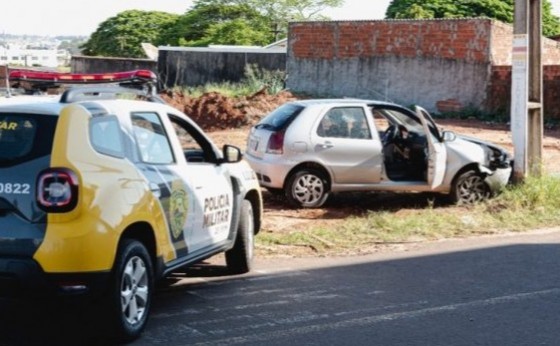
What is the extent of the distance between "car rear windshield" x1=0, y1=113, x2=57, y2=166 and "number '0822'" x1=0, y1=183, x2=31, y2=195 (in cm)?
18

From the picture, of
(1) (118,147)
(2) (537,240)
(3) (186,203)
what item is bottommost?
(2) (537,240)

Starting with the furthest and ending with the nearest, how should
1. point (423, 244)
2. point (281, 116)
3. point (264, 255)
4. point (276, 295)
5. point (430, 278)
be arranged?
point (281, 116) → point (423, 244) → point (264, 255) → point (430, 278) → point (276, 295)

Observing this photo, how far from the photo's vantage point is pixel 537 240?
11.8 meters

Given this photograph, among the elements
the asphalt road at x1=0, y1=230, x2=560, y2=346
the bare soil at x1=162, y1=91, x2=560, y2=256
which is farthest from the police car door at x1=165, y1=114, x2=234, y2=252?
the bare soil at x1=162, y1=91, x2=560, y2=256

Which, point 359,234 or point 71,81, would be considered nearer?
point 71,81

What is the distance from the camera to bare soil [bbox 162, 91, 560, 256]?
1308cm

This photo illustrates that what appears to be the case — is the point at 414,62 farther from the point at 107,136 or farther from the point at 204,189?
the point at 107,136

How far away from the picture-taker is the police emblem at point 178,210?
7436 millimetres

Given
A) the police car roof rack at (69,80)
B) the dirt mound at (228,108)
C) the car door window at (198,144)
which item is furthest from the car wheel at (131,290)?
the dirt mound at (228,108)

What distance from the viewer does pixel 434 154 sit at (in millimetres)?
13680

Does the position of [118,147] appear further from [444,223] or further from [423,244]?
[444,223]

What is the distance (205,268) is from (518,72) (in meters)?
6.57

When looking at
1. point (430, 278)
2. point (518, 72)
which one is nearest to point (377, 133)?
point (518, 72)

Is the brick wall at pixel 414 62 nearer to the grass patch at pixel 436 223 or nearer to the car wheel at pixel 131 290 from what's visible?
the grass patch at pixel 436 223
